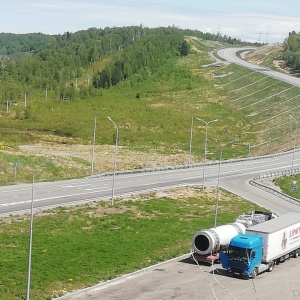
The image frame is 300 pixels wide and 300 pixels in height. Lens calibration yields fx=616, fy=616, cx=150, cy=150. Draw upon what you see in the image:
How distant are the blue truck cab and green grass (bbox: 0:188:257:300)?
557cm

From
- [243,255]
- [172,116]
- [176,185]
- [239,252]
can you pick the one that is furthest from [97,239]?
[172,116]

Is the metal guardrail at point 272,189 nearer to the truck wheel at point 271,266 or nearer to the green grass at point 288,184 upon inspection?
the green grass at point 288,184

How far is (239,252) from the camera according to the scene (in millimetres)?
40531

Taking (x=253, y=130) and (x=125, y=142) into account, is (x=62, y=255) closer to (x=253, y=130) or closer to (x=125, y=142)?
(x=125, y=142)

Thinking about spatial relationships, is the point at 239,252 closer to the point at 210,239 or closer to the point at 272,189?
the point at 210,239

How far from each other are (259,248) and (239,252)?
1550 mm

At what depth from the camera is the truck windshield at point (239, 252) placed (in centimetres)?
4022

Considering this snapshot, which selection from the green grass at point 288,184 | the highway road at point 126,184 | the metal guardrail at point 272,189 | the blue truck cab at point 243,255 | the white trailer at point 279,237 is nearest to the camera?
the blue truck cab at point 243,255

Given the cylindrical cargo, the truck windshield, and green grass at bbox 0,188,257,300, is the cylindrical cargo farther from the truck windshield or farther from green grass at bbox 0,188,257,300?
green grass at bbox 0,188,257,300

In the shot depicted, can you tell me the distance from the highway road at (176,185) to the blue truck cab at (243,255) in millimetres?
699

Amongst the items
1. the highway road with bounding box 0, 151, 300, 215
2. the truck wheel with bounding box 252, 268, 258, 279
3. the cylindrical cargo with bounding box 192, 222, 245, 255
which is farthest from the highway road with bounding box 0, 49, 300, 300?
the cylindrical cargo with bounding box 192, 222, 245, 255

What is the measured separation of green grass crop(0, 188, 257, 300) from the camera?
1515 inches

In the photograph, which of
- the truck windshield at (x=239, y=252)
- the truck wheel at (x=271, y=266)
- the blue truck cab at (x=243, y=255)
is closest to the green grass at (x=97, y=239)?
the blue truck cab at (x=243, y=255)

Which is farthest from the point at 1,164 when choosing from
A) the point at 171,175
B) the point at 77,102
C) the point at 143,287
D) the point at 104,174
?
the point at 77,102
